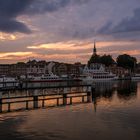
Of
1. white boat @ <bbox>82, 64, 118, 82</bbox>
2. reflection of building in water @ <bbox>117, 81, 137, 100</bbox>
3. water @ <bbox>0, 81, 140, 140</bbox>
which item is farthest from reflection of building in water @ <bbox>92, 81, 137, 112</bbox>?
white boat @ <bbox>82, 64, 118, 82</bbox>

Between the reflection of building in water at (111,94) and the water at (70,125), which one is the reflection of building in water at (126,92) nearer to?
the reflection of building in water at (111,94)

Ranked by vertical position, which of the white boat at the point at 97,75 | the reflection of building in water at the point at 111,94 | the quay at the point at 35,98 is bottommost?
the reflection of building in water at the point at 111,94

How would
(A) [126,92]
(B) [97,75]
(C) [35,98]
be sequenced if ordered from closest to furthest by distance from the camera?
(C) [35,98] < (A) [126,92] < (B) [97,75]

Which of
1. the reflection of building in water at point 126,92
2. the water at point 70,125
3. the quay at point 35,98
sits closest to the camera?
the water at point 70,125

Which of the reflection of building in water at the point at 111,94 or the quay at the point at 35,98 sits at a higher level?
the quay at the point at 35,98

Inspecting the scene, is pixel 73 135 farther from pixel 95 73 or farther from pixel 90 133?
pixel 95 73

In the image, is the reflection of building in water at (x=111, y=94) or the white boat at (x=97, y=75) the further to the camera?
the white boat at (x=97, y=75)

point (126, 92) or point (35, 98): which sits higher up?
point (35, 98)

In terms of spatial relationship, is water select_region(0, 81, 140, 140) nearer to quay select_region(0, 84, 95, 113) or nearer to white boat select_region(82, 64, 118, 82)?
quay select_region(0, 84, 95, 113)

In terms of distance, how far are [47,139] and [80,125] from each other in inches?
249

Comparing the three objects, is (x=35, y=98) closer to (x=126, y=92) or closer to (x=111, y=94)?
(x=111, y=94)

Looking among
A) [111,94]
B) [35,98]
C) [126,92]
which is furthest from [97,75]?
[35,98]

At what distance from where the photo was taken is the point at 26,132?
94.3 feet

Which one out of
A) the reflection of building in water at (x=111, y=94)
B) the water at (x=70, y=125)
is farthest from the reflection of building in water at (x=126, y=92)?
the water at (x=70, y=125)
